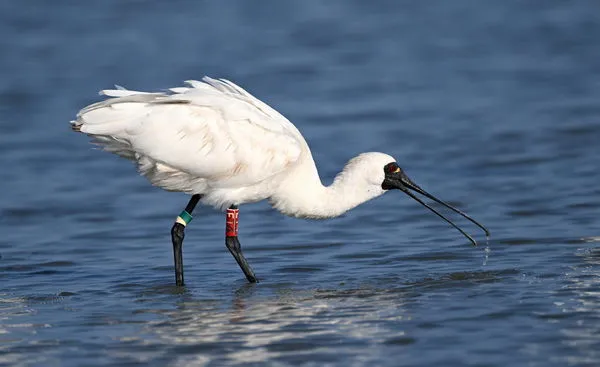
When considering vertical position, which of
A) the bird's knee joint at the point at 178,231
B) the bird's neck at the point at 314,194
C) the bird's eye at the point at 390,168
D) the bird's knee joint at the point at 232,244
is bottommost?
the bird's knee joint at the point at 232,244

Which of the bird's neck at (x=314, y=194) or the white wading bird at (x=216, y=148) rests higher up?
the white wading bird at (x=216, y=148)

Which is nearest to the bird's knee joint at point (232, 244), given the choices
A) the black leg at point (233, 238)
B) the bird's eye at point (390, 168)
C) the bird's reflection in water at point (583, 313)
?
the black leg at point (233, 238)

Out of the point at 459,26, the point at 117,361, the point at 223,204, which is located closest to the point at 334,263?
the point at 223,204

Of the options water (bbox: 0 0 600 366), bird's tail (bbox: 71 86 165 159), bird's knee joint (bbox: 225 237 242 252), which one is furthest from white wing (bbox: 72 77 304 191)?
water (bbox: 0 0 600 366)

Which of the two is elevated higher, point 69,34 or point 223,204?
point 69,34

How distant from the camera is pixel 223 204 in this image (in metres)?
11.9

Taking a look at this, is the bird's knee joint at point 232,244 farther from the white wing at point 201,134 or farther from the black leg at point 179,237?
the white wing at point 201,134

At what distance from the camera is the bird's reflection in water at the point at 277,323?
903 cm

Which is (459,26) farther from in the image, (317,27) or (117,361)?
(117,361)

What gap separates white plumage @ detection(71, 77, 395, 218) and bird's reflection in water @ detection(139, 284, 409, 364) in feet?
3.38

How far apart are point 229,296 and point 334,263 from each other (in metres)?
1.63

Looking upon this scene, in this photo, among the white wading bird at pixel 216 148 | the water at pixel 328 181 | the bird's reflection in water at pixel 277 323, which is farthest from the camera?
the white wading bird at pixel 216 148

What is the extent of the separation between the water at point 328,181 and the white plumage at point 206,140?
2.75 ft

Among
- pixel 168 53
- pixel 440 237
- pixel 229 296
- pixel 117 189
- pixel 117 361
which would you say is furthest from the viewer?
pixel 168 53
